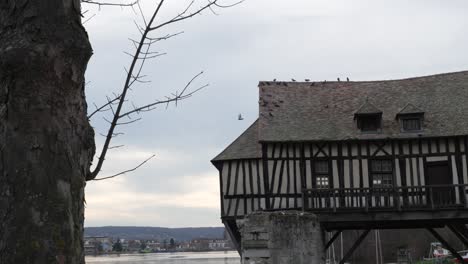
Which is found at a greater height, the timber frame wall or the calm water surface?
the timber frame wall

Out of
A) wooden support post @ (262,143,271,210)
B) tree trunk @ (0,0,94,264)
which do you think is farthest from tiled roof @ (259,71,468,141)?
tree trunk @ (0,0,94,264)

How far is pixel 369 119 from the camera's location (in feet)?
60.7

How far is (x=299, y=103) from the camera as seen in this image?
66.0 feet

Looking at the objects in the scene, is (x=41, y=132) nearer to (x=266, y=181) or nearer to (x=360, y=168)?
(x=266, y=181)

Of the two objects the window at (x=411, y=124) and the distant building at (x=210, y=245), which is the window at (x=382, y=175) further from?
the distant building at (x=210, y=245)

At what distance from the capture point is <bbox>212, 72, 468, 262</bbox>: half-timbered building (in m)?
17.2

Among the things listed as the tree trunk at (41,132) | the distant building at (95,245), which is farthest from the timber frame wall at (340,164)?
the distant building at (95,245)

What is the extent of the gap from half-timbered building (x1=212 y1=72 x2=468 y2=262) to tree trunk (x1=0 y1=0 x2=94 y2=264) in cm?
1488

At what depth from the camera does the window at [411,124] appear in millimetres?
18078

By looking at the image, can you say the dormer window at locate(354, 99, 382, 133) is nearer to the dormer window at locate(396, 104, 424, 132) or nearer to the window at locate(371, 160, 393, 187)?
the dormer window at locate(396, 104, 424, 132)

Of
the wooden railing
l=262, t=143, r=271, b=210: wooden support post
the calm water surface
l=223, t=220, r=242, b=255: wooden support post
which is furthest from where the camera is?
the calm water surface

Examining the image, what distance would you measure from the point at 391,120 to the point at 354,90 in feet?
8.39

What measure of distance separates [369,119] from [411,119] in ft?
3.93

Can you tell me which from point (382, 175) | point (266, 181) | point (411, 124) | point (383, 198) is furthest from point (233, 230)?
point (411, 124)
